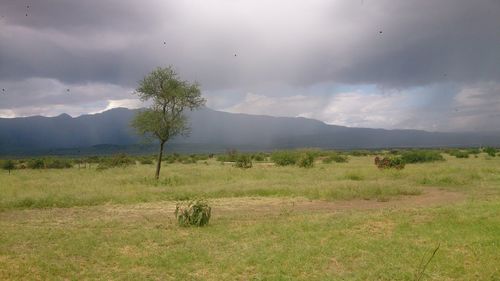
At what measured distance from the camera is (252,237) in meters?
13.9

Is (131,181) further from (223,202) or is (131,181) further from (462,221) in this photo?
(462,221)

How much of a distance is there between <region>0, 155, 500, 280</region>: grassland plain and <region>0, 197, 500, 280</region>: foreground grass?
0.03 m

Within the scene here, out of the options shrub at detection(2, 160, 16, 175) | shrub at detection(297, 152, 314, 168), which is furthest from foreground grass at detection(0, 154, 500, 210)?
shrub at detection(2, 160, 16, 175)

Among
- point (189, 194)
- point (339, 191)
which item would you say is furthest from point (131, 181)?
point (339, 191)

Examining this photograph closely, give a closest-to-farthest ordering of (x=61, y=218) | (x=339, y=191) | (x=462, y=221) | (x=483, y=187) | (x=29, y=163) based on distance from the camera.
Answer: (x=462, y=221) → (x=61, y=218) → (x=339, y=191) → (x=483, y=187) → (x=29, y=163)

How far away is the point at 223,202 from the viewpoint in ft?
73.9

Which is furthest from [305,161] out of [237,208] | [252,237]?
[252,237]

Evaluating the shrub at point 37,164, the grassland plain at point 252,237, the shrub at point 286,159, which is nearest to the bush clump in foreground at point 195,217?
the grassland plain at point 252,237

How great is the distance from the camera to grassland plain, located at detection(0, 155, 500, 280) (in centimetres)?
1065

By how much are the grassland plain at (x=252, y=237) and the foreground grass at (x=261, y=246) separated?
31 millimetres

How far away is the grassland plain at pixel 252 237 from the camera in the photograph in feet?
34.9

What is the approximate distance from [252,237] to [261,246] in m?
1.19

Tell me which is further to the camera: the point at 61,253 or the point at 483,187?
the point at 483,187

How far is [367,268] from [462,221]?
6.67 m
